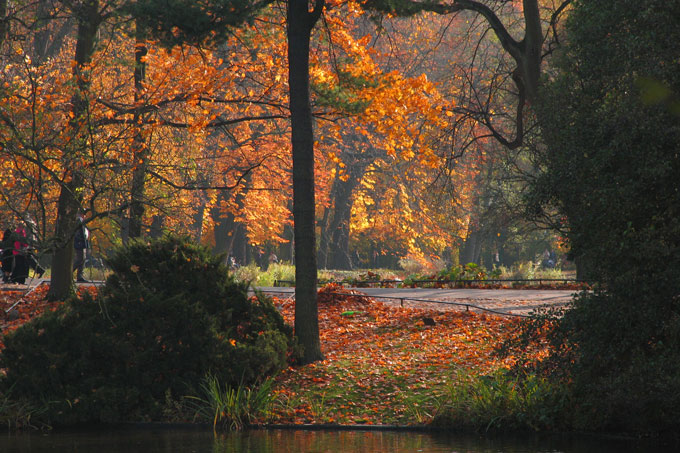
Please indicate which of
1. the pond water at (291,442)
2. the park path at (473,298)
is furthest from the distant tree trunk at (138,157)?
the park path at (473,298)

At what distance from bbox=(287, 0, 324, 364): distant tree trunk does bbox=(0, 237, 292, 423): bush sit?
1228 millimetres

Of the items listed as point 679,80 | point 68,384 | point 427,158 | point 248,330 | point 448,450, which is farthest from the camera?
point 427,158

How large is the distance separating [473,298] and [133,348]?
9794 millimetres

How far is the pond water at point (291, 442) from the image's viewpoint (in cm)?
872

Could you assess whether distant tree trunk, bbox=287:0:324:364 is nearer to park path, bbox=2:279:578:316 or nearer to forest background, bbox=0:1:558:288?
forest background, bbox=0:1:558:288

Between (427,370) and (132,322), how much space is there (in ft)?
13.8

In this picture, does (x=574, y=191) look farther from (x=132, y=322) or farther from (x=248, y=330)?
(x=132, y=322)

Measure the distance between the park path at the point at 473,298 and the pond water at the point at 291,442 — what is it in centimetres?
628

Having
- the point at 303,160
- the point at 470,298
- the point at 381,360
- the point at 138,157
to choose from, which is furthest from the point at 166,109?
the point at 381,360

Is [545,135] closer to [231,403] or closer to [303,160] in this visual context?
[303,160]

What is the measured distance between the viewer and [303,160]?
12320 mm

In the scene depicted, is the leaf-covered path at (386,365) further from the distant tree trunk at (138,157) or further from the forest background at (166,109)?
the distant tree trunk at (138,157)

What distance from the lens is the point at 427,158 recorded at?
17078mm

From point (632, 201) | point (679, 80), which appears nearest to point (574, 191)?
point (632, 201)
